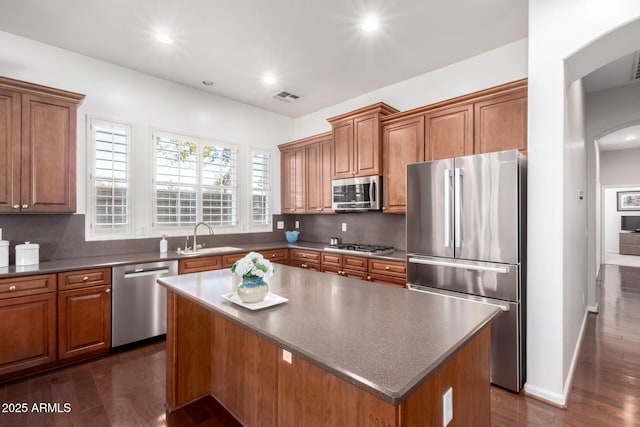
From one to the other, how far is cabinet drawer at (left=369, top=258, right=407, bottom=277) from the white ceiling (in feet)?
7.40

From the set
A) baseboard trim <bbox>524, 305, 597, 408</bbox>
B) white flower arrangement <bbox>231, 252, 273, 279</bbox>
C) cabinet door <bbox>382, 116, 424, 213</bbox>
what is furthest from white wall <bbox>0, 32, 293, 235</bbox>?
baseboard trim <bbox>524, 305, 597, 408</bbox>

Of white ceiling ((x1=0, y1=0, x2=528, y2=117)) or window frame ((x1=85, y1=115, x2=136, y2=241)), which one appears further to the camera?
window frame ((x1=85, y1=115, x2=136, y2=241))

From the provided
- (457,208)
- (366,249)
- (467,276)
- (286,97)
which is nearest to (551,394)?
(467,276)

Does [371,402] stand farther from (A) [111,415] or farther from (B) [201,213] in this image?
(B) [201,213]

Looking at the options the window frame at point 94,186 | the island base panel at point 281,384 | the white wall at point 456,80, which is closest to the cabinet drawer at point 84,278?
the window frame at point 94,186

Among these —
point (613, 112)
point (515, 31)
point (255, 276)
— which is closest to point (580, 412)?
point (255, 276)

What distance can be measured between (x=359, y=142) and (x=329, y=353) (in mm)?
3251

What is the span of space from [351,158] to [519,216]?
7.21ft

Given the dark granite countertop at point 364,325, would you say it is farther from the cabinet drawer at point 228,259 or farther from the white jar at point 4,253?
the white jar at point 4,253

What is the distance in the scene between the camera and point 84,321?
113 inches

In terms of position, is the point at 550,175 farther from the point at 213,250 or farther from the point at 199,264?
the point at 213,250

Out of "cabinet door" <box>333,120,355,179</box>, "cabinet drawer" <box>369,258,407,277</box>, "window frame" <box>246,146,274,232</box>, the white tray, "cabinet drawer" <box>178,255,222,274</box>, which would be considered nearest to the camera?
the white tray

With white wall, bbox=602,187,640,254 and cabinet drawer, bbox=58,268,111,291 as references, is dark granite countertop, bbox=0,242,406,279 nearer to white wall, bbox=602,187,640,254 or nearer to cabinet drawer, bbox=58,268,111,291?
cabinet drawer, bbox=58,268,111,291

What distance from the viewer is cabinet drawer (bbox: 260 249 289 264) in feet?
14.1
